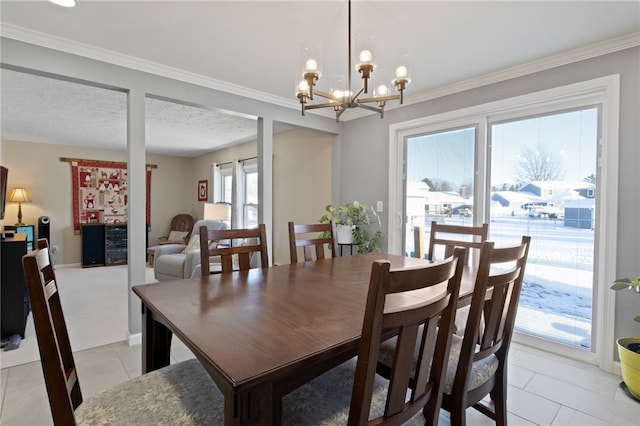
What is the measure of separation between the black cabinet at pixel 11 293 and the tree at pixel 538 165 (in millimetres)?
4448

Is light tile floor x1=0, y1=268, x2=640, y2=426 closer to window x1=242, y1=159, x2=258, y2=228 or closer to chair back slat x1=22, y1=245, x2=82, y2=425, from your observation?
chair back slat x1=22, y1=245, x2=82, y2=425

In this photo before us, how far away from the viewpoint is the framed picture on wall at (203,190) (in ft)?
23.1

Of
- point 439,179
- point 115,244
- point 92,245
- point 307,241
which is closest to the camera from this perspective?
point 307,241

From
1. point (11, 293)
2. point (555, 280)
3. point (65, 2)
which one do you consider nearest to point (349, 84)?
point (65, 2)

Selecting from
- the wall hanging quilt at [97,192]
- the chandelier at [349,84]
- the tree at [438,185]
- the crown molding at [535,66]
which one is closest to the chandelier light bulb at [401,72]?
the chandelier at [349,84]

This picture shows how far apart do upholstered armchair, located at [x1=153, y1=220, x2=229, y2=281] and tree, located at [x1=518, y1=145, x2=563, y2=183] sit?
→ 12.0ft

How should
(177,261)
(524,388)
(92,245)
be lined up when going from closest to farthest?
(524,388) → (177,261) → (92,245)

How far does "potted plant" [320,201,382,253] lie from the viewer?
365cm

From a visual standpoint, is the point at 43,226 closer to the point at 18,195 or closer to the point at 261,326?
the point at 18,195

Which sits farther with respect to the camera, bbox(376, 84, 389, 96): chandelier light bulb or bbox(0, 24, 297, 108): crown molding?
bbox(0, 24, 297, 108): crown molding

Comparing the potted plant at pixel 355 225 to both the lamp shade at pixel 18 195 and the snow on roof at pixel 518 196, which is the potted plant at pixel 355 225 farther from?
the lamp shade at pixel 18 195

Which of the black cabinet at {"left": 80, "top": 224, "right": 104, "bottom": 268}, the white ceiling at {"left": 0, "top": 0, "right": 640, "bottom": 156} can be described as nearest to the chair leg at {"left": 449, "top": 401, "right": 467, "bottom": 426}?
the white ceiling at {"left": 0, "top": 0, "right": 640, "bottom": 156}

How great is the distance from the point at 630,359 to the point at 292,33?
3008 millimetres

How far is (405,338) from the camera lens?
0.89 meters
